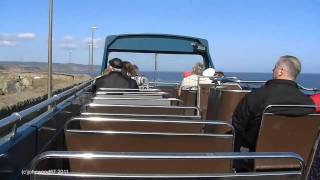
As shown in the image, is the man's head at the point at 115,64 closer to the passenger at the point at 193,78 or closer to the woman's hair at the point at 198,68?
the passenger at the point at 193,78

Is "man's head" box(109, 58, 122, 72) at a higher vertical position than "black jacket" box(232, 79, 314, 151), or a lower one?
higher

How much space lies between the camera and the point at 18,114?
353 cm

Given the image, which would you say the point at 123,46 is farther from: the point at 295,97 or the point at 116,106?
the point at 295,97

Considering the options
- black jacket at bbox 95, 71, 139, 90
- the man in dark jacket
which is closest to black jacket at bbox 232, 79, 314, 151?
the man in dark jacket

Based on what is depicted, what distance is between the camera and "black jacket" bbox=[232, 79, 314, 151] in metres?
5.07

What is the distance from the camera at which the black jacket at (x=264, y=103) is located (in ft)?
16.6

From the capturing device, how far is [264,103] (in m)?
5.15

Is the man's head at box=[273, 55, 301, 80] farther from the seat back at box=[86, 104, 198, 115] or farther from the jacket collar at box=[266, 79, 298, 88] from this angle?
the seat back at box=[86, 104, 198, 115]

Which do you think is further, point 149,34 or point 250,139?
point 149,34

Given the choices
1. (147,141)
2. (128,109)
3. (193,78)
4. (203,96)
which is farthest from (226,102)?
(193,78)

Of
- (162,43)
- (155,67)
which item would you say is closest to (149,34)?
(162,43)

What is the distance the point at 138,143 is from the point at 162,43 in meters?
6.83

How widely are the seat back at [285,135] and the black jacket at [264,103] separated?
0.08 meters

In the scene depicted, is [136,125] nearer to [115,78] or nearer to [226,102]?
[226,102]
